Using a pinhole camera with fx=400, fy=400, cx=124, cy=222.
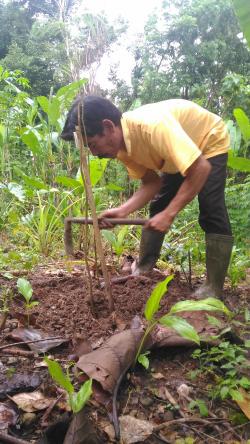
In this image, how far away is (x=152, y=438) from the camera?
1166mm

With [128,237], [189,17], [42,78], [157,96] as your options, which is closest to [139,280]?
[128,237]

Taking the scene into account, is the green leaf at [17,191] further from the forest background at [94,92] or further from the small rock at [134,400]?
the small rock at [134,400]

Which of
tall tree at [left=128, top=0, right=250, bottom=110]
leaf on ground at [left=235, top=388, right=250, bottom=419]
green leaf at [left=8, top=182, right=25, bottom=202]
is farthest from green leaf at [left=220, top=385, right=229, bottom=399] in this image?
tall tree at [left=128, top=0, right=250, bottom=110]

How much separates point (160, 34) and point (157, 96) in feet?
8.00

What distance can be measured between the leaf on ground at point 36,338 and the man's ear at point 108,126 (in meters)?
1.01

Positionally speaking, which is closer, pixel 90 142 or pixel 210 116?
pixel 90 142

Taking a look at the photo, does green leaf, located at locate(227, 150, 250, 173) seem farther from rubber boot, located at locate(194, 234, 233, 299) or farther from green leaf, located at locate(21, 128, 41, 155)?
green leaf, located at locate(21, 128, 41, 155)

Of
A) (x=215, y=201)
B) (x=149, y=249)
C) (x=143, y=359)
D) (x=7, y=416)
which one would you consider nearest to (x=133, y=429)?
(x=143, y=359)

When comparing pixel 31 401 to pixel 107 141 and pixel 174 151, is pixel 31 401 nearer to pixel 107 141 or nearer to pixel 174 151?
pixel 174 151

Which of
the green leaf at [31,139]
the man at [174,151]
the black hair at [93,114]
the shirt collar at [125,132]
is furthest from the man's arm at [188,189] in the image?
the green leaf at [31,139]

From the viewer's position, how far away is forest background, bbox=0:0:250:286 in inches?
90.7

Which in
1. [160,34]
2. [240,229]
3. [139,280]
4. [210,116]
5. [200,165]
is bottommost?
[240,229]

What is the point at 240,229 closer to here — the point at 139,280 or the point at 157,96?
the point at 139,280

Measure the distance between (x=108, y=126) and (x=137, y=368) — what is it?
1148mm
